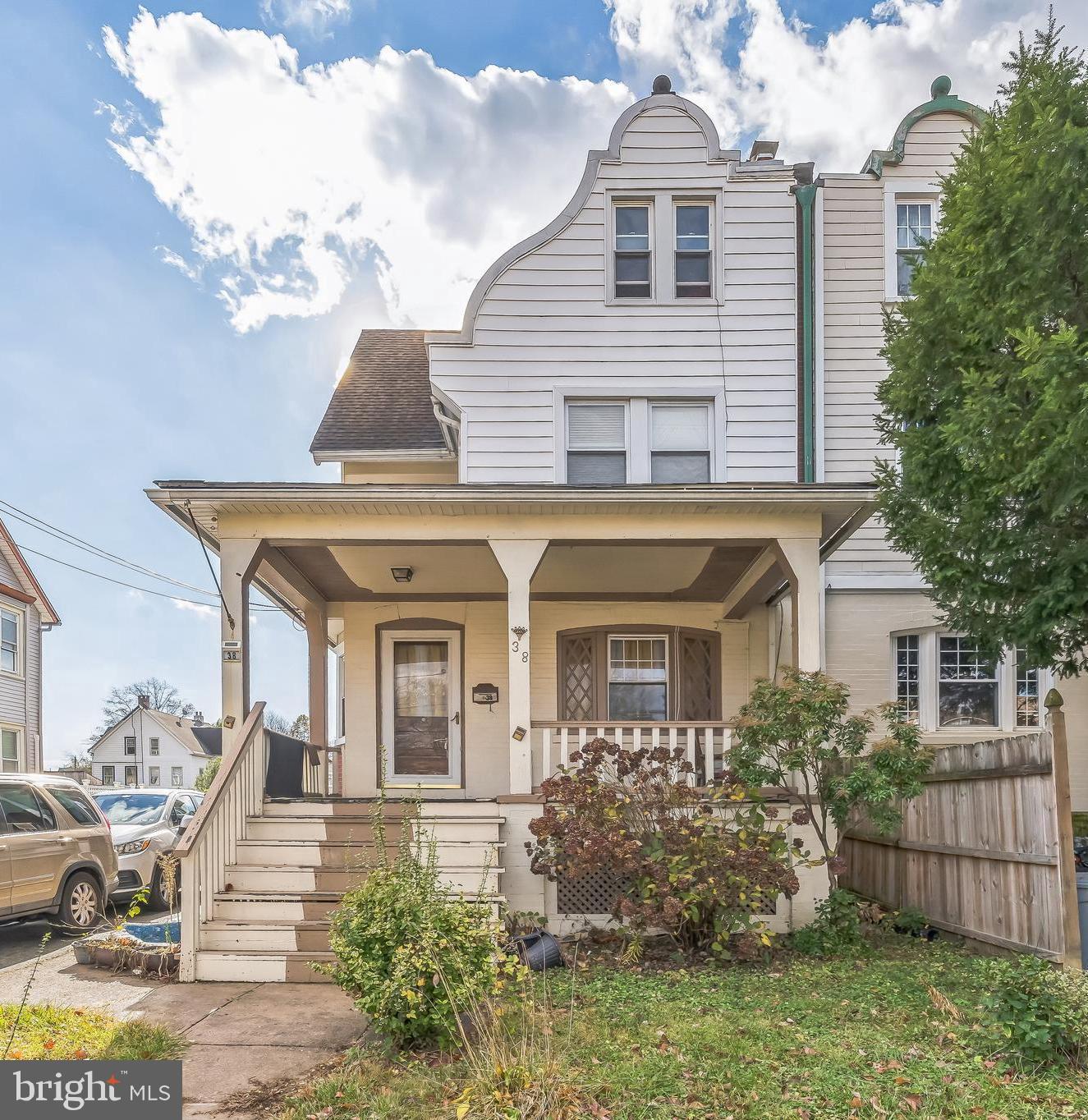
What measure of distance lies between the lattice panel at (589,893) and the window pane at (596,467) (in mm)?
→ 4700

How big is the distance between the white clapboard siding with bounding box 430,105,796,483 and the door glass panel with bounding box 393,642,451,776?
8.44 feet

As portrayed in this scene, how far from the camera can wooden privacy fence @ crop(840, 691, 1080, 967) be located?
19.2 ft

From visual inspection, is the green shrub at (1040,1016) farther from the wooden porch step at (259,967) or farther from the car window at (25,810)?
the car window at (25,810)

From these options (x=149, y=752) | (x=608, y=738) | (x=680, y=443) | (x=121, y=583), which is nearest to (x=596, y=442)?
(x=680, y=443)

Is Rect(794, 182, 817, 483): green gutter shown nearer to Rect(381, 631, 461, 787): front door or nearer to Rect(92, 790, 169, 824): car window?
→ Rect(381, 631, 461, 787): front door

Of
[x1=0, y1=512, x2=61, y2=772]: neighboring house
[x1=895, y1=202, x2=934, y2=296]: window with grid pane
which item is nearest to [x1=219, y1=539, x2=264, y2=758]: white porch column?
[x1=895, y1=202, x2=934, y2=296]: window with grid pane

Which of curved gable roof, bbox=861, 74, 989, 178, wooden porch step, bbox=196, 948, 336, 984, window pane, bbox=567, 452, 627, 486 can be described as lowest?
wooden porch step, bbox=196, 948, 336, 984

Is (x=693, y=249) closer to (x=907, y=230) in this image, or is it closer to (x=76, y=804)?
(x=907, y=230)

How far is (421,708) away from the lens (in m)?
11.4

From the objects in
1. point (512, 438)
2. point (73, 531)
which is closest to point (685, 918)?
point (512, 438)

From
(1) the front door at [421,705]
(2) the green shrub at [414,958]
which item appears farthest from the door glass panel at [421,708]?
(2) the green shrub at [414,958]

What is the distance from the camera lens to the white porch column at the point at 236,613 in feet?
26.8

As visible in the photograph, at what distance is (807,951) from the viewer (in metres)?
7.11

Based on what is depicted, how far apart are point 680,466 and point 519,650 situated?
12.5 ft
